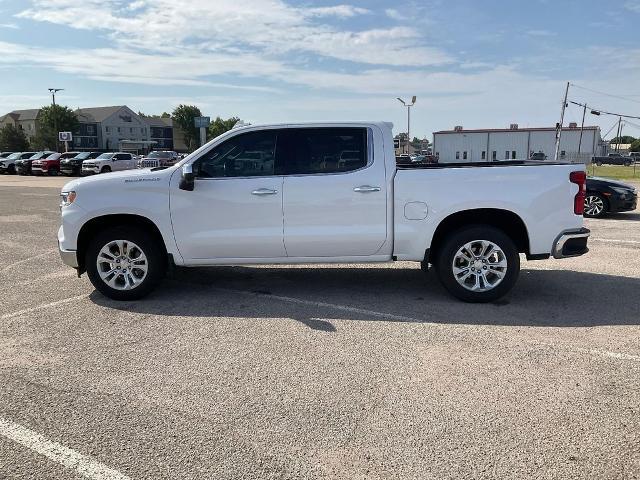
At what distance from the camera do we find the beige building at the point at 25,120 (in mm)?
99625

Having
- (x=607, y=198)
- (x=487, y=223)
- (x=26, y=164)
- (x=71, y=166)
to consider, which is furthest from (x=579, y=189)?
(x=26, y=164)

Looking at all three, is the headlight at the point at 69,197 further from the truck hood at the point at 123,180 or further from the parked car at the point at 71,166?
the parked car at the point at 71,166

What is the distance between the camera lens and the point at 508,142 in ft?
296

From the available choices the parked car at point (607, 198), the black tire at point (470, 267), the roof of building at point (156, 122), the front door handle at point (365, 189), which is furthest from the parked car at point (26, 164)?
the roof of building at point (156, 122)

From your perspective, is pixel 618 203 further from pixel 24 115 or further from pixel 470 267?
pixel 24 115

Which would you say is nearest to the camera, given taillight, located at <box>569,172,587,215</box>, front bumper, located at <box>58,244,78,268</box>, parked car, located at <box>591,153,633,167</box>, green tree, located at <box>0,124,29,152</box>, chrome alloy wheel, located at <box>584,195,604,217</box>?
taillight, located at <box>569,172,587,215</box>

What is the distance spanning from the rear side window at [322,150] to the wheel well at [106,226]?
5.39ft

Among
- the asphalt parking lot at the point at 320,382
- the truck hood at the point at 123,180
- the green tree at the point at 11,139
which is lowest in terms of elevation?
the asphalt parking lot at the point at 320,382

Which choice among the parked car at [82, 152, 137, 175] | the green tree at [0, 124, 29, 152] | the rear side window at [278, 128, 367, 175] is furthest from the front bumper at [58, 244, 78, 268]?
the green tree at [0, 124, 29, 152]

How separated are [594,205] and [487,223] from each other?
27.8ft

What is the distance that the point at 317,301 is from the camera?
19.2ft

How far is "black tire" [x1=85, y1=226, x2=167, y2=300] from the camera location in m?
5.77

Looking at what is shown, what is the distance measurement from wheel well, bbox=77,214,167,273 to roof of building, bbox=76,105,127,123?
103 metres

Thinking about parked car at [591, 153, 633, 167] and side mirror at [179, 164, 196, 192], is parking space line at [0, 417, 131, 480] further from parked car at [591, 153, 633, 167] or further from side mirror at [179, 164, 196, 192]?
parked car at [591, 153, 633, 167]
